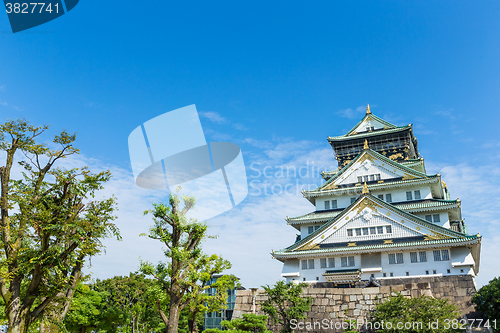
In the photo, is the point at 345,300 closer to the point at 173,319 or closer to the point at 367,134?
the point at 173,319

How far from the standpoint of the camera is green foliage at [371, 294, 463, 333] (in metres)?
17.9

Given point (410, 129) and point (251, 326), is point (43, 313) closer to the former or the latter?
point (251, 326)

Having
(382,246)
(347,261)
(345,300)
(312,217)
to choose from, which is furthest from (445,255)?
(312,217)

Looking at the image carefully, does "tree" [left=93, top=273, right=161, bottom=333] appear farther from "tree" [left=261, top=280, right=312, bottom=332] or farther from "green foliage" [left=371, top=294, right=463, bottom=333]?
"green foliage" [left=371, top=294, right=463, bottom=333]

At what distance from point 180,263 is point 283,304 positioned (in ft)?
23.0

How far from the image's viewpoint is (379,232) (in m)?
34.1

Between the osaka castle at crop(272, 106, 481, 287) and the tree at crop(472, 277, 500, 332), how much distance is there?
21.7 ft

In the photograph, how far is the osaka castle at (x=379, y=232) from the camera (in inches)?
1228

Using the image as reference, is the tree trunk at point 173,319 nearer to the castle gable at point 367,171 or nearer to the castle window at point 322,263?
the castle window at point 322,263

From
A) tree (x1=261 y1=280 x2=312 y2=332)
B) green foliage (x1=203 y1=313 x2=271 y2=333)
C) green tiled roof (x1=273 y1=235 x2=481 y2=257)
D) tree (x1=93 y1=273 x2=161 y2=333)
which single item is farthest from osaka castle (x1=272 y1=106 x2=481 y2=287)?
tree (x1=93 y1=273 x2=161 y2=333)

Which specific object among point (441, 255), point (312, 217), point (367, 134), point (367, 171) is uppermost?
point (367, 134)

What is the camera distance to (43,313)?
1404 cm

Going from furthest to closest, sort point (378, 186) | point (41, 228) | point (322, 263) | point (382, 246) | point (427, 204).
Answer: point (378, 186), point (427, 204), point (322, 263), point (382, 246), point (41, 228)

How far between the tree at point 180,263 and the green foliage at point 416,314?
8.57 m
